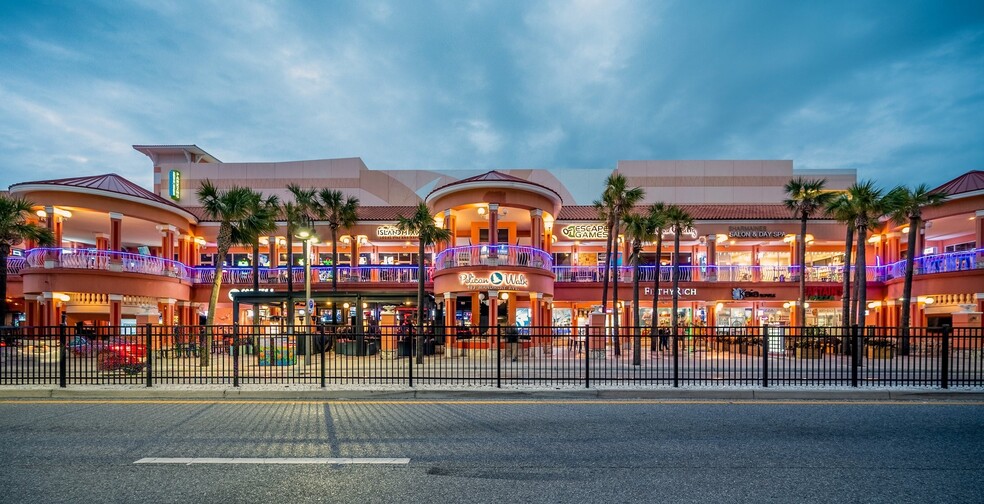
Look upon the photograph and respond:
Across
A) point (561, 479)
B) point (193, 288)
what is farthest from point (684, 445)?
point (193, 288)

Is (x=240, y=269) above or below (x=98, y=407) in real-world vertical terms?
above

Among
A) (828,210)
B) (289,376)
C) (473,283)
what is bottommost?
(289,376)

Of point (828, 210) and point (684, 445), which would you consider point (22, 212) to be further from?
point (828, 210)

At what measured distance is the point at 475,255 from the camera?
28.1m

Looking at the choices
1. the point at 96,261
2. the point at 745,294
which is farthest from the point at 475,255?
the point at 96,261

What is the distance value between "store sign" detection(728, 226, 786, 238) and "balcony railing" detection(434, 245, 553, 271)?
14.1 m

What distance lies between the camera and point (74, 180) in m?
28.0

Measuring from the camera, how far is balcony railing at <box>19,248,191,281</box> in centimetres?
2639

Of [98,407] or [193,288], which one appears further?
[193,288]

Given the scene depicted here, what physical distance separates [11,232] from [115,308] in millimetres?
5475

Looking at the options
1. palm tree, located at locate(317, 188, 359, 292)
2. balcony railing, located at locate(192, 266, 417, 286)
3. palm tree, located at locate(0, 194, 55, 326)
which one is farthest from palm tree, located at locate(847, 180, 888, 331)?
palm tree, located at locate(0, 194, 55, 326)

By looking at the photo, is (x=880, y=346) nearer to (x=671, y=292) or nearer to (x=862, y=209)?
(x=862, y=209)

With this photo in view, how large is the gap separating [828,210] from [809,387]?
16.0m

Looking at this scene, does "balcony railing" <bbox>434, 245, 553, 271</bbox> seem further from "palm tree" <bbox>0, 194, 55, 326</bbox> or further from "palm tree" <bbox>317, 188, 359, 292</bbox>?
"palm tree" <bbox>0, 194, 55, 326</bbox>
